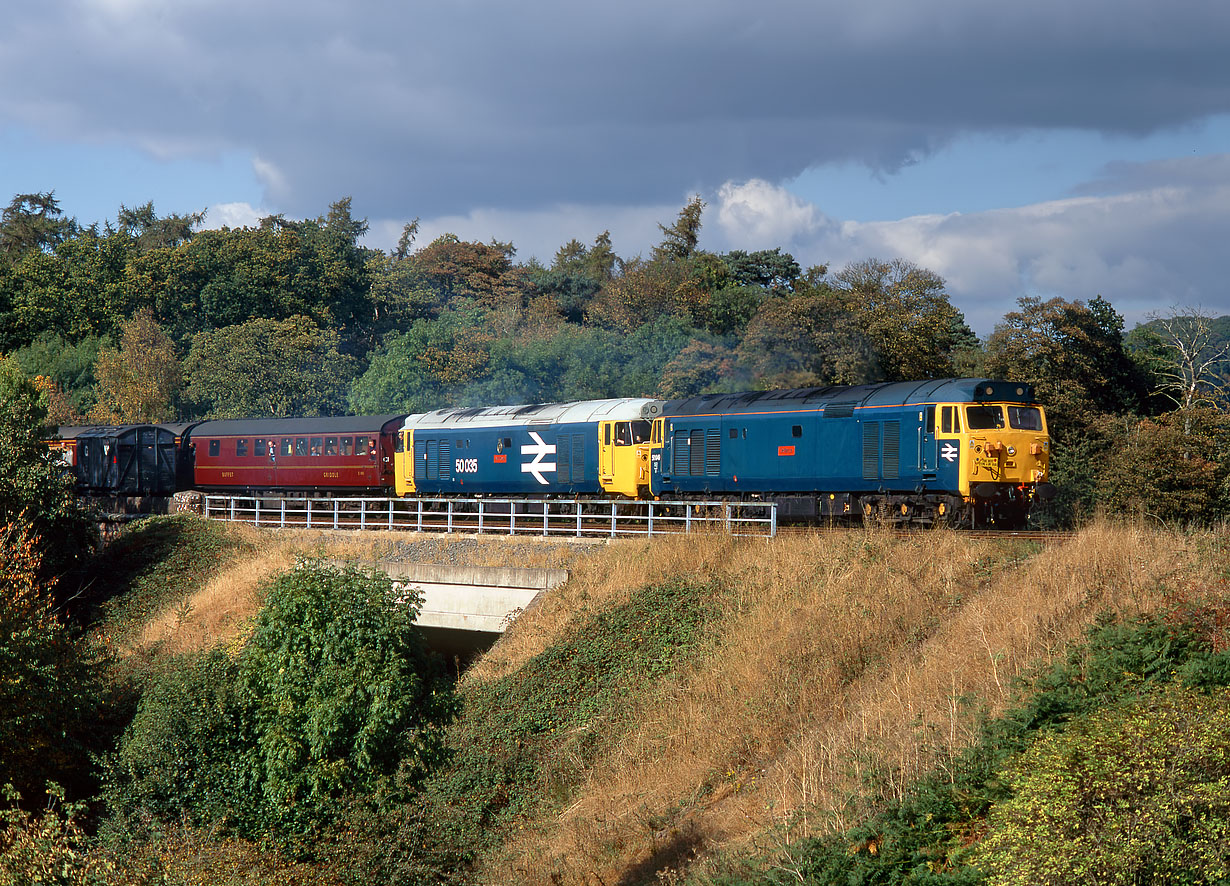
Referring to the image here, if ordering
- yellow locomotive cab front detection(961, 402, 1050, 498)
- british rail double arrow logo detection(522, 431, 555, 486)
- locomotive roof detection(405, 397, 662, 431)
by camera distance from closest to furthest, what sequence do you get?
1. yellow locomotive cab front detection(961, 402, 1050, 498)
2. locomotive roof detection(405, 397, 662, 431)
3. british rail double arrow logo detection(522, 431, 555, 486)

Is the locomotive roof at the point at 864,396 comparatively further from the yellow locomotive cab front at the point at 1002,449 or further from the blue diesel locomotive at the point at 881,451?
the yellow locomotive cab front at the point at 1002,449

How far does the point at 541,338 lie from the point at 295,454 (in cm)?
2847

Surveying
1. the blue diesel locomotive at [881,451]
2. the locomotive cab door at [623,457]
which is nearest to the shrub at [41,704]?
the locomotive cab door at [623,457]

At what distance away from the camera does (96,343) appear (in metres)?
71.8

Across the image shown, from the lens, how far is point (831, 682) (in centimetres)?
1448

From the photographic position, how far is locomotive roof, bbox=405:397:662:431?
2933 cm

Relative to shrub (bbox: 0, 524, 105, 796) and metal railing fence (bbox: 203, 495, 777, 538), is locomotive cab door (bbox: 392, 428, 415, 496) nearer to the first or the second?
metal railing fence (bbox: 203, 495, 777, 538)

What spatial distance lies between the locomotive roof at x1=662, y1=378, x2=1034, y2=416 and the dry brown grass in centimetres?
537

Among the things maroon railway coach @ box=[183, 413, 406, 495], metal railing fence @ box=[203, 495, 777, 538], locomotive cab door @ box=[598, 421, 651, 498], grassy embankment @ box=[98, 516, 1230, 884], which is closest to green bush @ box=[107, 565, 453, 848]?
grassy embankment @ box=[98, 516, 1230, 884]

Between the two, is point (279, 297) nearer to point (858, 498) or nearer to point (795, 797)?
point (858, 498)

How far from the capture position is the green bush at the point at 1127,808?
24.5 feet

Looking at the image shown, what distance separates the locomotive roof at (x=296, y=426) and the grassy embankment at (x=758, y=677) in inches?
693

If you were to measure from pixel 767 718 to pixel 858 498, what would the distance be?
10727mm

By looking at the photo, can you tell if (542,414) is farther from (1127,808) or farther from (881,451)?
(1127,808)
